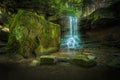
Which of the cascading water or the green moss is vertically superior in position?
the cascading water

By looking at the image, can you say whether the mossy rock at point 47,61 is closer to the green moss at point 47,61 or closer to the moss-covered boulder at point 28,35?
the green moss at point 47,61

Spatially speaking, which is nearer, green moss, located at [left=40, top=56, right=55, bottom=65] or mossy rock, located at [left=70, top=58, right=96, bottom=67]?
mossy rock, located at [left=70, top=58, right=96, bottom=67]

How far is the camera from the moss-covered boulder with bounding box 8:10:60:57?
12047mm

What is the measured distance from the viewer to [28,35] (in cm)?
1220

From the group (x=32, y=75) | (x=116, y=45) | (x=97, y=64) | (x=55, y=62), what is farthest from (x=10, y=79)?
(x=116, y=45)

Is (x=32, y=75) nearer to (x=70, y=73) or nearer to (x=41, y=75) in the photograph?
(x=41, y=75)

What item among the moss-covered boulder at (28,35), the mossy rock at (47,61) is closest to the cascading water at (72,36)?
the moss-covered boulder at (28,35)

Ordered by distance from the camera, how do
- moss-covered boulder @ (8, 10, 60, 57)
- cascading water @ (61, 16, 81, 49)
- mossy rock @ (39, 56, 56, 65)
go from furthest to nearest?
cascading water @ (61, 16, 81, 49) → moss-covered boulder @ (8, 10, 60, 57) → mossy rock @ (39, 56, 56, 65)

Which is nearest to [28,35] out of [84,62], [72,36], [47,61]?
[47,61]

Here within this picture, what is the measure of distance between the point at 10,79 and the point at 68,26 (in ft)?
51.9

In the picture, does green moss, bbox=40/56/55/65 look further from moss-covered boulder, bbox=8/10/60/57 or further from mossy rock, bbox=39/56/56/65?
moss-covered boulder, bbox=8/10/60/57

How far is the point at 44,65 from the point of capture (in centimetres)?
980

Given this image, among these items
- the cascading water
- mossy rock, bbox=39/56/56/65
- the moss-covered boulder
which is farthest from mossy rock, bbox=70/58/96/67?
the cascading water

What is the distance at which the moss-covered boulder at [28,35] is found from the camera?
12.0 m
